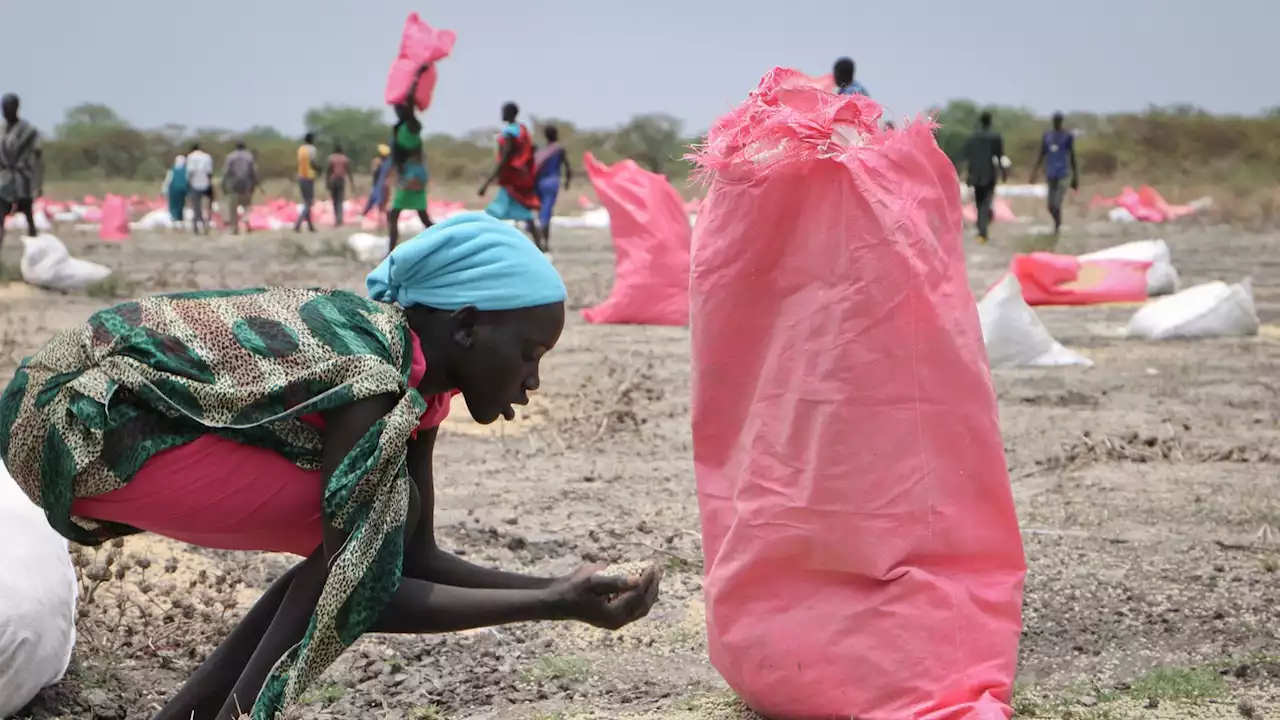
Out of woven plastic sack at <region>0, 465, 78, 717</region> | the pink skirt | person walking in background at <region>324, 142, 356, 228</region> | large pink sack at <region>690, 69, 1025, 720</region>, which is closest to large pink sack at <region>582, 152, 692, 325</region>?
woven plastic sack at <region>0, 465, 78, 717</region>

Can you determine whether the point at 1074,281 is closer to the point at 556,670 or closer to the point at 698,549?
the point at 698,549

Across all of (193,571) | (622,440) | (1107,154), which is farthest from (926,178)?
(1107,154)

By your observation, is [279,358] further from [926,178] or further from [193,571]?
[193,571]

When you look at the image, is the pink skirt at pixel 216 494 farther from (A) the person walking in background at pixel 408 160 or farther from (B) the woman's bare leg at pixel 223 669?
(A) the person walking in background at pixel 408 160

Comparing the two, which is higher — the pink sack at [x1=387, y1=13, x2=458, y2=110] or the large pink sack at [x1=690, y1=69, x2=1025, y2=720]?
the pink sack at [x1=387, y1=13, x2=458, y2=110]

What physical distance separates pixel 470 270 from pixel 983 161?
11.9 m

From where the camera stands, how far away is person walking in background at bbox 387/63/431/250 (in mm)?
10227

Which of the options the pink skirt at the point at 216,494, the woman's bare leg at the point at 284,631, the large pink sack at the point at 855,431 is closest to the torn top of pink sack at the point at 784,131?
the large pink sack at the point at 855,431

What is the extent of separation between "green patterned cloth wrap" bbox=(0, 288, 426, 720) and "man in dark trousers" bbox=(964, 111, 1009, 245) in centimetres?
1184

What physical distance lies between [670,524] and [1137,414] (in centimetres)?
222

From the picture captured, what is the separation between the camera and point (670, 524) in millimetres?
3926

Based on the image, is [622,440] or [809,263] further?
[622,440]

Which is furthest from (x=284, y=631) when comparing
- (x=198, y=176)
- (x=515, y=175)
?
(x=198, y=176)

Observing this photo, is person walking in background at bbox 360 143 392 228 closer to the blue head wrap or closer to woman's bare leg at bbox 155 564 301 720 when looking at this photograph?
woman's bare leg at bbox 155 564 301 720
